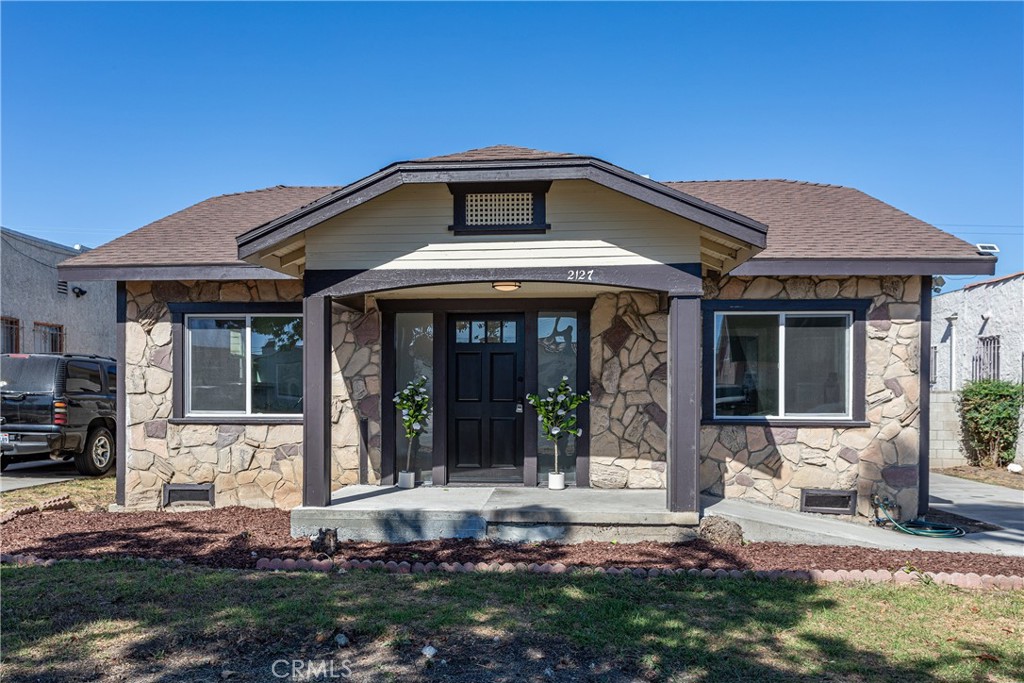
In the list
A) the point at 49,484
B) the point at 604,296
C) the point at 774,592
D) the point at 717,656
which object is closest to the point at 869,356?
the point at 604,296

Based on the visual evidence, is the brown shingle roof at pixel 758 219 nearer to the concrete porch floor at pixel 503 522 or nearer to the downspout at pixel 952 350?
the concrete porch floor at pixel 503 522

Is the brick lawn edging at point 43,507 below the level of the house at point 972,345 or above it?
below

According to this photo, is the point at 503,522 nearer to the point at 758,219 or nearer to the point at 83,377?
the point at 758,219

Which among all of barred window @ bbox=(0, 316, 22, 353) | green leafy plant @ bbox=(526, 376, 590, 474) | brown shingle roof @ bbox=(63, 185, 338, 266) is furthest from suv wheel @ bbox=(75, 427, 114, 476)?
green leafy plant @ bbox=(526, 376, 590, 474)

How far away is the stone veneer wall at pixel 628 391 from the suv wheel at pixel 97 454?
27.2ft

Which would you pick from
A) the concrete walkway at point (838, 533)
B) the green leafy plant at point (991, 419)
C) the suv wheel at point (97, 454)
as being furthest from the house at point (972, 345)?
the suv wheel at point (97, 454)

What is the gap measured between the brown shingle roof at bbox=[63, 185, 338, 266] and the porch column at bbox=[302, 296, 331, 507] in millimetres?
1563

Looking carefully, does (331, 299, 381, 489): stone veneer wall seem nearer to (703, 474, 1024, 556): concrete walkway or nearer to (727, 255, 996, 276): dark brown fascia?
(703, 474, 1024, 556): concrete walkway

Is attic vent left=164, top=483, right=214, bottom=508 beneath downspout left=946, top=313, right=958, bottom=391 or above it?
beneath

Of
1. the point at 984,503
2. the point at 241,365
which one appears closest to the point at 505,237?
the point at 241,365

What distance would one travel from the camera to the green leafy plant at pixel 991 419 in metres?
12.3

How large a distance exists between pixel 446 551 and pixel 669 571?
6.55ft

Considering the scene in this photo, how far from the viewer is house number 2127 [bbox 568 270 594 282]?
647cm

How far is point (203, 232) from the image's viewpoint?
8.88 meters
